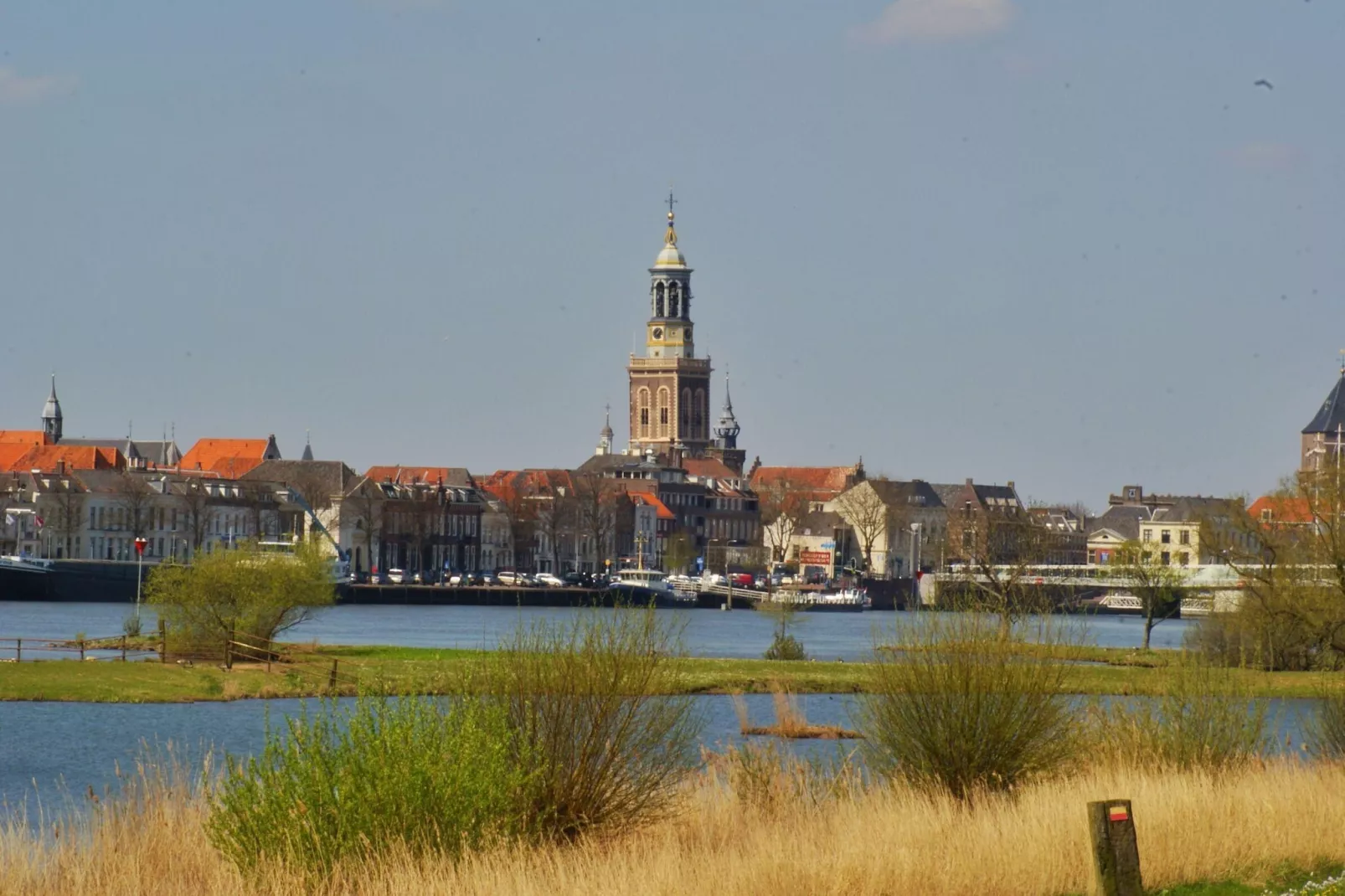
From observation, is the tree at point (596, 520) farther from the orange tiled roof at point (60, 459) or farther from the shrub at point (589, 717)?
the shrub at point (589, 717)

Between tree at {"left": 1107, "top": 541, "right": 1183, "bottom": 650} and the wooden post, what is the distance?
213ft

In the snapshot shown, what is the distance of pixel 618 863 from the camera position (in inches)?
736

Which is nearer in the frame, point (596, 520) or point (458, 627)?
point (458, 627)

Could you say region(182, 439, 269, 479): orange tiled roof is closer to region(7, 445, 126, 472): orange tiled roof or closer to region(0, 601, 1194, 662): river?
region(7, 445, 126, 472): orange tiled roof

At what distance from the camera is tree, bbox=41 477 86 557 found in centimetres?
15512

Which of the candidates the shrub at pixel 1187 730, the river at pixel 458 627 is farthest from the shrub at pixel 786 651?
the shrub at pixel 1187 730

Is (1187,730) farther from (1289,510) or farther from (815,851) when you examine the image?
(1289,510)

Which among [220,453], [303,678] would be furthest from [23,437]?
[303,678]

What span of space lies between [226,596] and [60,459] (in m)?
118

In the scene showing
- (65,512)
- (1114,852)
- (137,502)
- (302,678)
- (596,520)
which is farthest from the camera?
(596,520)

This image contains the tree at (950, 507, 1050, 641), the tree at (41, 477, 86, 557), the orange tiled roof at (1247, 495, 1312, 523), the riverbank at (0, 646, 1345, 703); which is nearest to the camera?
the riverbank at (0, 646, 1345, 703)

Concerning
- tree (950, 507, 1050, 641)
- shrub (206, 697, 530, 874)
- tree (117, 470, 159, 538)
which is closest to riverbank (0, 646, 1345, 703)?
shrub (206, 697, 530, 874)

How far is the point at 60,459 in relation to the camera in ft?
568

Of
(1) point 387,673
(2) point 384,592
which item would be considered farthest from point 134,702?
(2) point 384,592
